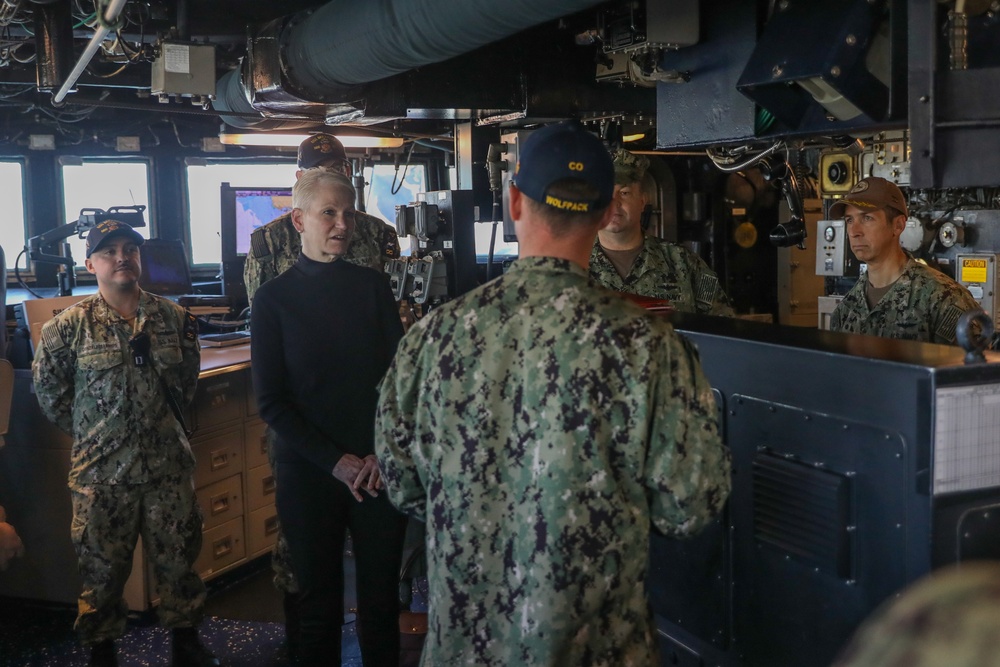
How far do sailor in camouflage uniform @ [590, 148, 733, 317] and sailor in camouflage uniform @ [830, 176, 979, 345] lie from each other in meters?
0.51

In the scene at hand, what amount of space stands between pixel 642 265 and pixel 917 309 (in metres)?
0.98

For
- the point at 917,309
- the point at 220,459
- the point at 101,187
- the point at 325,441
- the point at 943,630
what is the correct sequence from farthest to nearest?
the point at 101,187, the point at 220,459, the point at 917,309, the point at 325,441, the point at 943,630

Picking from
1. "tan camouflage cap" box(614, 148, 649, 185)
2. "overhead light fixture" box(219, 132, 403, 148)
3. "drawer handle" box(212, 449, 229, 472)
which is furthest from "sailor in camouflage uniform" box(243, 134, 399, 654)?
"overhead light fixture" box(219, 132, 403, 148)

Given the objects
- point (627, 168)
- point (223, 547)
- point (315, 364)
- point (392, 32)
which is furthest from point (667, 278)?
point (223, 547)

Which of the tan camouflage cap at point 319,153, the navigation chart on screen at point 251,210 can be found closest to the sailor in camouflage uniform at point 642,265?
the tan camouflage cap at point 319,153

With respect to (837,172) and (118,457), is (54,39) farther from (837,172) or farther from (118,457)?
(837,172)

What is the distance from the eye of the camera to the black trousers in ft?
9.84

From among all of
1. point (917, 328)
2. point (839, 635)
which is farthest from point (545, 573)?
point (917, 328)

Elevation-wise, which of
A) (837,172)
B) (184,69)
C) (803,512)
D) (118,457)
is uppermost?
(184,69)

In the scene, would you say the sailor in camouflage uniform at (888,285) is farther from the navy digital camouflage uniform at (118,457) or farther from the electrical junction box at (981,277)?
the navy digital camouflage uniform at (118,457)

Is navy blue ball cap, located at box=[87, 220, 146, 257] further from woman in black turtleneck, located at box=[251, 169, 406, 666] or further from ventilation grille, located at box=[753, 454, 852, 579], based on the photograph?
ventilation grille, located at box=[753, 454, 852, 579]

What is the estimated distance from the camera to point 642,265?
3852mm

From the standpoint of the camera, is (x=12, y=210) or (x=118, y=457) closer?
(x=118, y=457)

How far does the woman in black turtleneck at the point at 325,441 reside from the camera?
3.00 m
